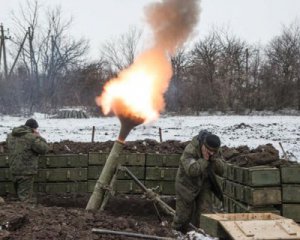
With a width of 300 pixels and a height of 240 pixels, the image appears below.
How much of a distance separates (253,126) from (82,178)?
14005 mm

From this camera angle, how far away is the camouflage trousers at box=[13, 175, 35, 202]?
11.1 m

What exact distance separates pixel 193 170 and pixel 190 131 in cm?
1553

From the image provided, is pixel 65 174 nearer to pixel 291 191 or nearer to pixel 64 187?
pixel 64 187

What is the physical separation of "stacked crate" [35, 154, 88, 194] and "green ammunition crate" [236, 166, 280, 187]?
14.7ft

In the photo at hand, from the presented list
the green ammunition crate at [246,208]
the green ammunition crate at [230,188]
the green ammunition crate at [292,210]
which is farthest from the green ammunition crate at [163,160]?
the green ammunition crate at [292,210]

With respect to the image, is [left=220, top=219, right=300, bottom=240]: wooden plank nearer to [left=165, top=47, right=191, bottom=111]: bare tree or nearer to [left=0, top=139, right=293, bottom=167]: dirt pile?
[left=0, top=139, right=293, bottom=167]: dirt pile

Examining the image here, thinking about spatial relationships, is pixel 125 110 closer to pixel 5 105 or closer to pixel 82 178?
pixel 82 178

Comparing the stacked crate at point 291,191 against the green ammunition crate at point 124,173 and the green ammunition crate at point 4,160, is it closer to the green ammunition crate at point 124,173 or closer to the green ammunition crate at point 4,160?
the green ammunition crate at point 124,173

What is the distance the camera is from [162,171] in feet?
39.0

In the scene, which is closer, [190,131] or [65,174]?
[65,174]

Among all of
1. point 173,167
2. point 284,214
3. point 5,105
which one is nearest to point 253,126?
point 173,167

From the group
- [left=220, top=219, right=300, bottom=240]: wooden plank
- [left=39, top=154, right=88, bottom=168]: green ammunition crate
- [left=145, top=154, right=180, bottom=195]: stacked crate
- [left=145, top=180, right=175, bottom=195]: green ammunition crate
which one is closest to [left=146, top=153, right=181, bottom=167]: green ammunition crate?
[left=145, top=154, right=180, bottom=195]: stacked crate

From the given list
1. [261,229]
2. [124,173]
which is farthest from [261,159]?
[261,229]

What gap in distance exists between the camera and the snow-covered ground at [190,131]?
19609 mm
